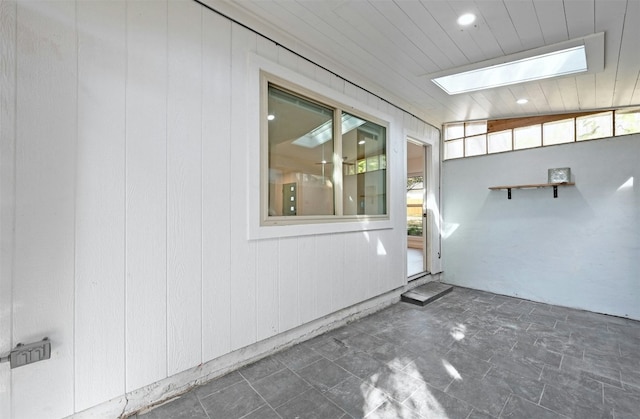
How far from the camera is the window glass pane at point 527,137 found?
358 centimetres

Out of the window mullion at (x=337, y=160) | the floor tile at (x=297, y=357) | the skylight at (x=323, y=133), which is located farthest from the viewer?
the window mullion at (x=337, y=160)

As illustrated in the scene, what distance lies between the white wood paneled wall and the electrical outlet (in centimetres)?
4

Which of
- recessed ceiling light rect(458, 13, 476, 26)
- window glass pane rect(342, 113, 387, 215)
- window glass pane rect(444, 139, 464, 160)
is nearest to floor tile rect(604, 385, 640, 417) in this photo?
window glass pane rect(342, 113, 387, 215)

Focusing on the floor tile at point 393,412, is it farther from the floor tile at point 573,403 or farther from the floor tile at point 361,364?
the floor tile at point 573,403

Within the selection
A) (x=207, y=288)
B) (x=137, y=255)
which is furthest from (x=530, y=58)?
(x=137, y=255)

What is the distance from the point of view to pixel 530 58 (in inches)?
95.7

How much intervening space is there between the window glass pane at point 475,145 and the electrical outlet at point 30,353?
4.93m

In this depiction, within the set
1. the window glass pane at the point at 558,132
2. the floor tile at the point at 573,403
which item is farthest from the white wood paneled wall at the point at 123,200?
the window glass pane at the point at 558,132

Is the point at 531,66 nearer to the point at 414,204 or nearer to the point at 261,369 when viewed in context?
the point at 261,369

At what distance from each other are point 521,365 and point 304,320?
1.74 meters

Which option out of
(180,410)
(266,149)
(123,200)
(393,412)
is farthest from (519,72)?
(180,410)

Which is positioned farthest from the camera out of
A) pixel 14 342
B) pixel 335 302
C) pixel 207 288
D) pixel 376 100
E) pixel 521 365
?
pixel 376 100

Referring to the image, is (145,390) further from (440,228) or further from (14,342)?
(440,228)

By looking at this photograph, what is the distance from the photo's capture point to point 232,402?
5.32ft
